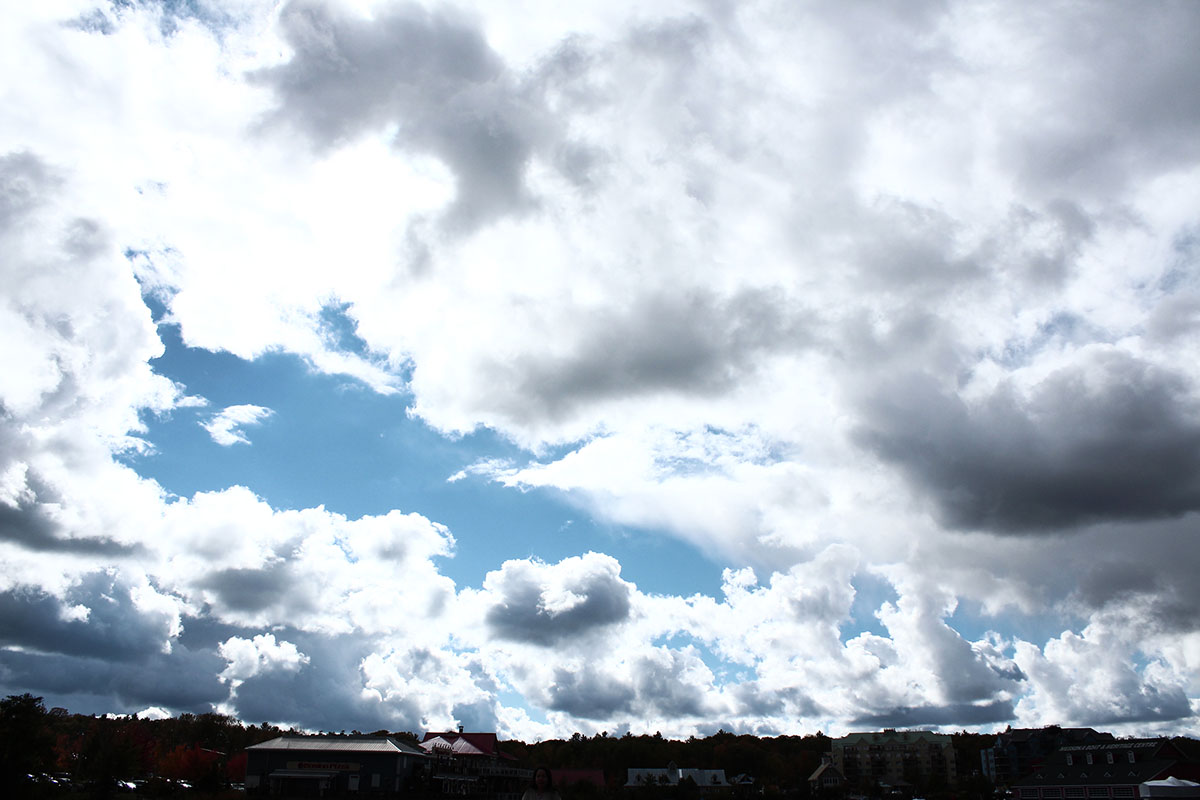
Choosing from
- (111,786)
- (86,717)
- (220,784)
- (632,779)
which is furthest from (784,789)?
(86,717)

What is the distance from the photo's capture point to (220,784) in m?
78.0

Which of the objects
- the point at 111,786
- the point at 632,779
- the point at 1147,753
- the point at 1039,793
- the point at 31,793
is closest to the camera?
the point at 31,793

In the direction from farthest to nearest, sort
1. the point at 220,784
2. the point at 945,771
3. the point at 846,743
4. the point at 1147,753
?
the point at 846,743 < the point at 945,771 < the point at 1147,753 < the point at 220,784

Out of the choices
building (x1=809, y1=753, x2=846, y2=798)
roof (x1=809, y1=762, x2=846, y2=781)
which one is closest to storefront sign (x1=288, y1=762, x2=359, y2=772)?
building (x1=809, y1=753, x2=846, y2=798)

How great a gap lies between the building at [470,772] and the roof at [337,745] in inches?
170

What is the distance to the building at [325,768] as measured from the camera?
253 feet

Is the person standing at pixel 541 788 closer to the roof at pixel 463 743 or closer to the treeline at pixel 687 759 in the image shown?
the roof at pixel 463 743

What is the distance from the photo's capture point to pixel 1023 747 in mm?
163000

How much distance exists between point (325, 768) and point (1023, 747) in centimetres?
15033

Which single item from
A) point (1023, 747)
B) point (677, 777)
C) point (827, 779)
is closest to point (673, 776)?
point (677, 777)

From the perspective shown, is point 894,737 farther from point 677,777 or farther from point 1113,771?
point 1113,771

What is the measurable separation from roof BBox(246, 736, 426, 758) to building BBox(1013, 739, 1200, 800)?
277 feet

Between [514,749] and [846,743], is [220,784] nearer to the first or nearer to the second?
[514,749]

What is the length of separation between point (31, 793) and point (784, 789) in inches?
5876
